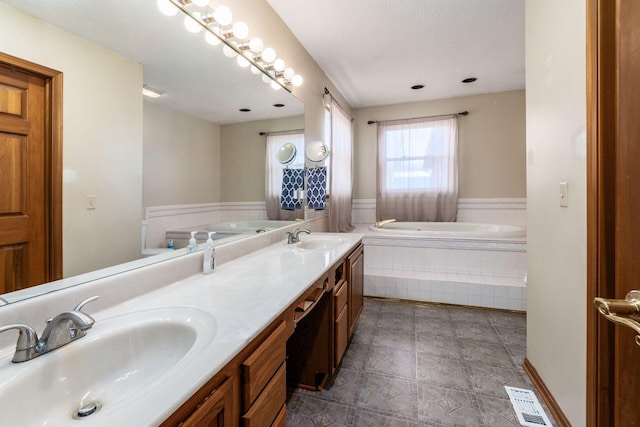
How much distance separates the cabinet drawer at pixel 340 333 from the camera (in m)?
1.62

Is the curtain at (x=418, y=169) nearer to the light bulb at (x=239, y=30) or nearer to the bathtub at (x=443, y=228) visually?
the bathtub at (x=443, y=228)

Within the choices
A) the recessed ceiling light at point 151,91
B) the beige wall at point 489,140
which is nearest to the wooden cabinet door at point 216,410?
the recessed ceiling light at point 151,91

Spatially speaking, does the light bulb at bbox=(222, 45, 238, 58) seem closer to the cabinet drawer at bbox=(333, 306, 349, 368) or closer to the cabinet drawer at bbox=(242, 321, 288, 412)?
the cabinet drawer at bbox=(242, 321, 288, 412)

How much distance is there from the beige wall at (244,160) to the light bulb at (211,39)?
0.43 metres

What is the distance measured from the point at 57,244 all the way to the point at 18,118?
1.16 feet

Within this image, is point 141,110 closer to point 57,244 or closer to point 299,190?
point 57,244

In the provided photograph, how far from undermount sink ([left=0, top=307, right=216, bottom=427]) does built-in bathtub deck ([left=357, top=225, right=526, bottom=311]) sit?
2487 millimetres

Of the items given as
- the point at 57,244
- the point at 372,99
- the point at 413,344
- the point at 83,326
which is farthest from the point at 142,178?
the point at 372,99

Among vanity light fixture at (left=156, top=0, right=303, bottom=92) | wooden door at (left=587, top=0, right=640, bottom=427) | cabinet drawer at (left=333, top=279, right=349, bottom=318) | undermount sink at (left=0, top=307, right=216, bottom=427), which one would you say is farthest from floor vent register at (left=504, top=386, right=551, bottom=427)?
vanity light fixture at (left=156, top=0, right=303, bottom=92)

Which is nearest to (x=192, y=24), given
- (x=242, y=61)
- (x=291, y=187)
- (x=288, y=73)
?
(x=242, y=61)

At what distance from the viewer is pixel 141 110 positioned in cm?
113

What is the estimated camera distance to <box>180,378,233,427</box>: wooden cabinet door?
21.9 inches

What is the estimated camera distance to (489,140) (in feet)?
13.2

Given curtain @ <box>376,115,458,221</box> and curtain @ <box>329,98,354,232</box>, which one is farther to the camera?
curtain @ <box>376,115,458,221</box>
